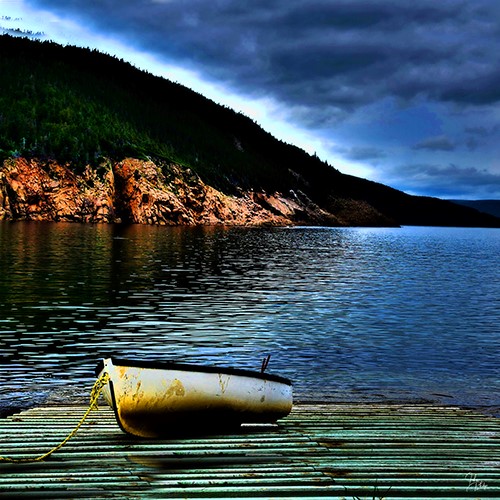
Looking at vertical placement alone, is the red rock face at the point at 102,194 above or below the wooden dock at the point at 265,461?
above

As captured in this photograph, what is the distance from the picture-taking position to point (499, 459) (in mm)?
10805

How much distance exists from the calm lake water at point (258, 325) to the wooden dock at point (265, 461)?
6.75 m

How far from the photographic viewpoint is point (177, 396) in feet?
36.3

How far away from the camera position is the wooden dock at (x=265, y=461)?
348 inches

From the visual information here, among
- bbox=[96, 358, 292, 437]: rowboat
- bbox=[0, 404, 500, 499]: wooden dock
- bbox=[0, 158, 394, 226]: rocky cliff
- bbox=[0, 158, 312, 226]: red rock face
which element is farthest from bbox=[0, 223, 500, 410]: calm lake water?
bbox=[0, 158, 312, 226]: red rock face

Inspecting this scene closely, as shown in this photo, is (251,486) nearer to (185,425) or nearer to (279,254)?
(185,425)

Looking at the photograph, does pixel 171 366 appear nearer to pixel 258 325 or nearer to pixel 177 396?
pixel 177 396

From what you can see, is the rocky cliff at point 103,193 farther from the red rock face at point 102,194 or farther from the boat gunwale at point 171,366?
the boat gunwale at point 171,366

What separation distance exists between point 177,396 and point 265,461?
1869mm

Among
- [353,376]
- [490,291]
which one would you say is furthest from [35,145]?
[353,376]

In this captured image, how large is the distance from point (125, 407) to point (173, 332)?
1879 centimetres

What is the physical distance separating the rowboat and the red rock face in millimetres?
152752

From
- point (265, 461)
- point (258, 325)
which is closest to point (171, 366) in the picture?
point (265, 461)

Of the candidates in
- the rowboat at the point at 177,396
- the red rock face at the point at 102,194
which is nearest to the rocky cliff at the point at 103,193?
the red rock face at the point at 102,194
